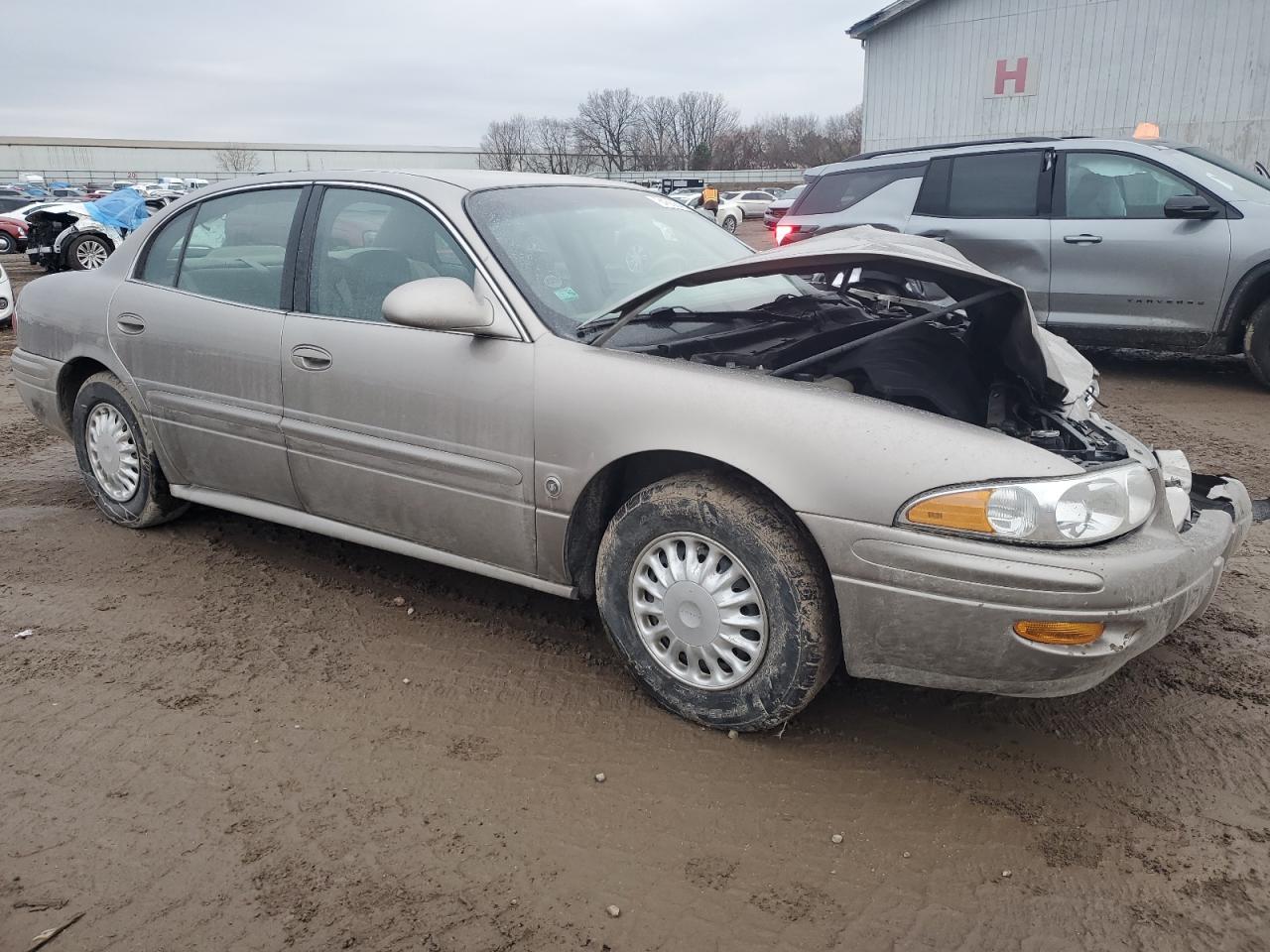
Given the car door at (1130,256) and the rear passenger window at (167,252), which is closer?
the rear passenger window at (167,252)

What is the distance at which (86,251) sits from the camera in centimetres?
1680

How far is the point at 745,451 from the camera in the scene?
8.64 feet

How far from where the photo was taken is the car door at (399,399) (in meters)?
3.08

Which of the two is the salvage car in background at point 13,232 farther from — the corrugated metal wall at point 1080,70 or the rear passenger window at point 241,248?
the rear passenger window at point 241,248

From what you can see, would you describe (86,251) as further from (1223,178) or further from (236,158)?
(236,158)

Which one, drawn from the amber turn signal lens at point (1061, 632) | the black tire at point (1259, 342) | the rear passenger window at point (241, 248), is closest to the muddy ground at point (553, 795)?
the amber turn signal lens at point (1061, 632)

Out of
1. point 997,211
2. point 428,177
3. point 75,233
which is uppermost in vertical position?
point 428,177

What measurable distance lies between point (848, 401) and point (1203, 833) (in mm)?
1364

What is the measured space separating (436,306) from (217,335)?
1.30 metres

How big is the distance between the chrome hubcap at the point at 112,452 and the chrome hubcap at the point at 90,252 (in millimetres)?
14091

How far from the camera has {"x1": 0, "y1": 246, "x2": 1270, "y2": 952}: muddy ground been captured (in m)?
2.16

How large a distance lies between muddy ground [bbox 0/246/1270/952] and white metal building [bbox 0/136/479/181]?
71.1m

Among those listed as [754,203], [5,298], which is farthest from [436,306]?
[754,203]

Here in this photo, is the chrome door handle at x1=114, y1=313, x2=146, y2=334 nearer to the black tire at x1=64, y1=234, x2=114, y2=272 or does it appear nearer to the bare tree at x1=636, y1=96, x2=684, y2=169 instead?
the black tire at x1=64, y1=234, x2=114, y2=272
